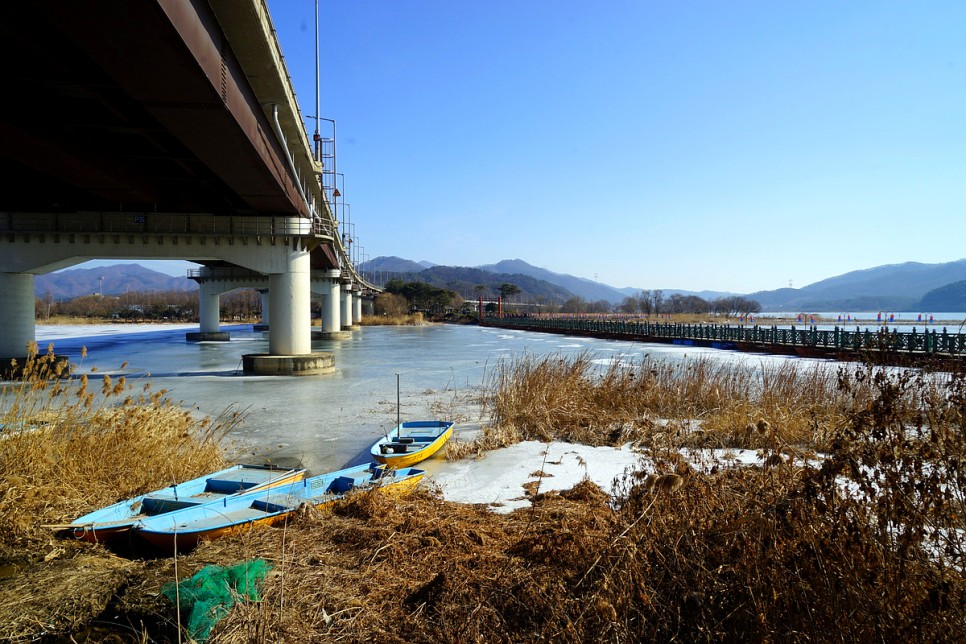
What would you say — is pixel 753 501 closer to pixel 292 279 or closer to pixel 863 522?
pixel 863 522

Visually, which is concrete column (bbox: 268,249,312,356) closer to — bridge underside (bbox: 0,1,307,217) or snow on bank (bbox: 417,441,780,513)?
bridge underside (bbox: 0,1,307,217)

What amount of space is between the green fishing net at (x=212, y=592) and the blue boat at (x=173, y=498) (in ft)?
5.04

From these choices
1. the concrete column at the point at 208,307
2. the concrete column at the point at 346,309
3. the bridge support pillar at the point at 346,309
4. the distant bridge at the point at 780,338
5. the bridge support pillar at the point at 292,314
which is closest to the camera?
the bridge support pillar at the point at 292,314

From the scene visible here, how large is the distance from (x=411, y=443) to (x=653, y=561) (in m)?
6.29

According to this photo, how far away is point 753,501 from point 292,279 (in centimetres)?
2425

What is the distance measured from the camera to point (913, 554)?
3.02 metres

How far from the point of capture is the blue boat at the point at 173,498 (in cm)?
541

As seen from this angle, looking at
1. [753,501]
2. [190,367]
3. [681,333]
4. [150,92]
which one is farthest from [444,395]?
[681,333]

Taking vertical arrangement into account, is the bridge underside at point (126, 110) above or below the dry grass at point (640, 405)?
above

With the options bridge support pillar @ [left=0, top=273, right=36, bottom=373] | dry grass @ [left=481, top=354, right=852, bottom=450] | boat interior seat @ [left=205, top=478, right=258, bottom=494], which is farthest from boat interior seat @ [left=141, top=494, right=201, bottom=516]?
bridge support pillar @ [left=0, top=273, right=36, bottom=373]

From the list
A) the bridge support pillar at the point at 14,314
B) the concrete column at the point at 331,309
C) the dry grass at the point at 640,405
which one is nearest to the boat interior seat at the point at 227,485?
the dry grass at the point at 640,405

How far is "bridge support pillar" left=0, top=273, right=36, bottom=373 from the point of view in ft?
76.8

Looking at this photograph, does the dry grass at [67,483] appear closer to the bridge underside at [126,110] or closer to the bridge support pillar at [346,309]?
the bridge underside at [126,110]

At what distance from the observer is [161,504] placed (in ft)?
20.4
